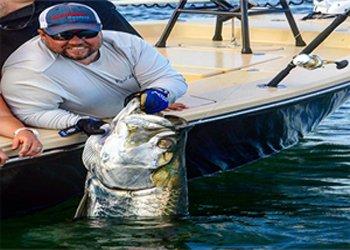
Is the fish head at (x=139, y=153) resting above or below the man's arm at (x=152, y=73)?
below

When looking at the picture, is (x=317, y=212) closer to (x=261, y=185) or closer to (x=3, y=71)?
(x=261, y=185)

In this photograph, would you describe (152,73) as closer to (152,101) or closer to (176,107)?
(176,107)

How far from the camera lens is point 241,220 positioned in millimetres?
5105

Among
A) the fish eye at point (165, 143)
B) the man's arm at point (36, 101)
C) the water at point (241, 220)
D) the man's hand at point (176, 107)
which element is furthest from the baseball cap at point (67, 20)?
the water at point (241, 220)

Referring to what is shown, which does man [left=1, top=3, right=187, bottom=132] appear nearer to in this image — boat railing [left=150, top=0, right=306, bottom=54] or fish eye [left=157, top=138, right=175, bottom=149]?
fish eye [left=157, top=138, right=175, bottom=149]

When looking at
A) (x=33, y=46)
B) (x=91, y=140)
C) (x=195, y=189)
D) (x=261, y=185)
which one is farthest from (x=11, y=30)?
(x=261, y=185)

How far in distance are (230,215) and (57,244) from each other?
3.60 ft

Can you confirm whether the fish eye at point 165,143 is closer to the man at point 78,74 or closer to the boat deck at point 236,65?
the man at point 78,74

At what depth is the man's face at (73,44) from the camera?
15.4ft

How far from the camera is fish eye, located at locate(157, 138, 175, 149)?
433cm

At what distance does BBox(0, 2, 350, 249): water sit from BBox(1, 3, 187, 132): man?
516 millimetres

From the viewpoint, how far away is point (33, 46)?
481 centimetres

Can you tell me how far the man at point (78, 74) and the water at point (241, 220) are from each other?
0.52 metres

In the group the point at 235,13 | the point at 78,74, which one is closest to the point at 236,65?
the point at 235,13
